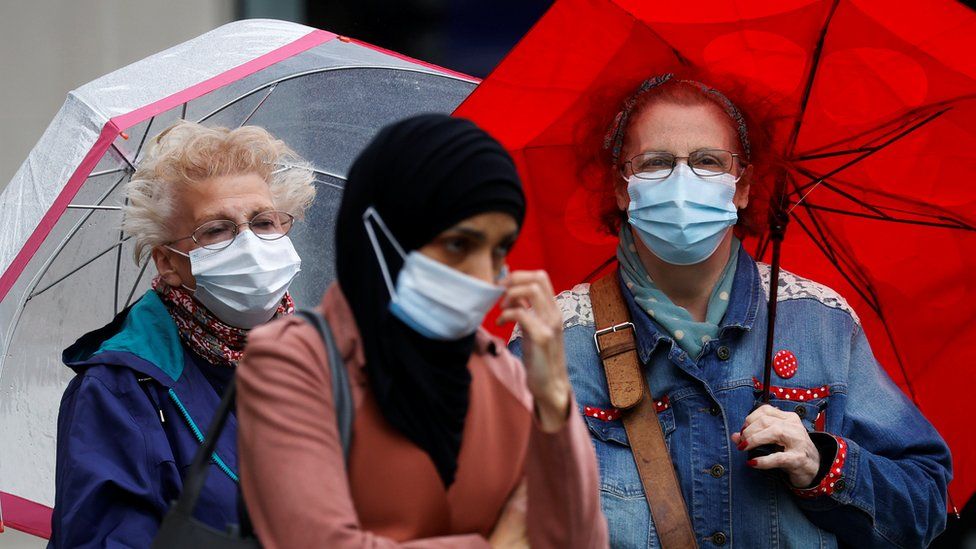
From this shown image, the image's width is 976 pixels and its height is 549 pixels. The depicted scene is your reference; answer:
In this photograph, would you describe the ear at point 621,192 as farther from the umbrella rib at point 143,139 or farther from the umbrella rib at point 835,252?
the umbrella rib at point 143,139

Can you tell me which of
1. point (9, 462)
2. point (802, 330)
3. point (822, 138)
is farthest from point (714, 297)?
point (9, 462)

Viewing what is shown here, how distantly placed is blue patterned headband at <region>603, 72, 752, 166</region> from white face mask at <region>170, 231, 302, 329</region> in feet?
3.26

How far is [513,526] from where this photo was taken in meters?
2.19

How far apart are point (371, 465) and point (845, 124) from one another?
2053 mm

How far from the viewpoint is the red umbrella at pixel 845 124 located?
3.50 metres

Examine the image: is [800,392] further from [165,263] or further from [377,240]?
[165,263]

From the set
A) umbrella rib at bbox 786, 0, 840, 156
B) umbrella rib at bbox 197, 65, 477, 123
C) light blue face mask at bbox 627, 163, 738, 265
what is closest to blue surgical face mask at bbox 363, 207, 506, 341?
light blue face mask at bbox 627, 163, 738, 265

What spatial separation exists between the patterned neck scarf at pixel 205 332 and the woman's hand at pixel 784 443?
152 centimetres

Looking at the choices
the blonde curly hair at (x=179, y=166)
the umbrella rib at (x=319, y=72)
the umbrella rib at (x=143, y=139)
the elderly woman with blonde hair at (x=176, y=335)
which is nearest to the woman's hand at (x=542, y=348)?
the elderly woman with blonde hair at (x=176, y=335)

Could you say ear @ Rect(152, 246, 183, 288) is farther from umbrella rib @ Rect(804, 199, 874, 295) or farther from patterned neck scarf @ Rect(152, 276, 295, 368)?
umbrella rib @ Rect(804, 199, 874, 295)

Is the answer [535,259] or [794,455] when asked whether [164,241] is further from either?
[794,455]

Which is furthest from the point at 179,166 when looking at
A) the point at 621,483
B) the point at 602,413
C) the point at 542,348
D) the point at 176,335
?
the point at 542,348

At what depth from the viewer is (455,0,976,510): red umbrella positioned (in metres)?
3.50

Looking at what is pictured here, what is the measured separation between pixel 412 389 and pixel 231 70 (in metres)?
2.12
